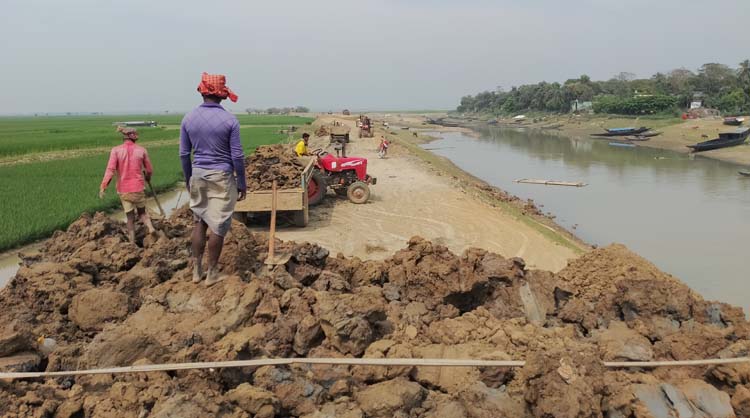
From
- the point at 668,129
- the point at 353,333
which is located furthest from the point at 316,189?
the point at 668,129

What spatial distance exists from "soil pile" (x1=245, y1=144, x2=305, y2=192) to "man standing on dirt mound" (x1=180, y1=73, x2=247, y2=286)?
4713 millimetres

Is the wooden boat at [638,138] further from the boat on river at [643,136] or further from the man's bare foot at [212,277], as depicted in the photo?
the man's bare foot at [212,277]

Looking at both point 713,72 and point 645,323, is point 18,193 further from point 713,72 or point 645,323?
point 713,72

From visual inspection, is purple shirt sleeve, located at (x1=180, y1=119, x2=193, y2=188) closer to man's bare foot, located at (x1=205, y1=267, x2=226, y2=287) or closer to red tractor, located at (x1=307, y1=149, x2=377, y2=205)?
man's bare foot, located at (x1=205, y1=267, x2=226, y2=287)

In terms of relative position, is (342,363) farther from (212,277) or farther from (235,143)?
(235,143)

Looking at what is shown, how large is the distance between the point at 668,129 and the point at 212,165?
5117 cm

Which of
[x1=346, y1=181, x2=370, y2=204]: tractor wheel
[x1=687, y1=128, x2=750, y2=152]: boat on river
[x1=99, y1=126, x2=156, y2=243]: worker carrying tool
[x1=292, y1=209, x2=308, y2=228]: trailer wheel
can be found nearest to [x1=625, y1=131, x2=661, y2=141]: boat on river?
[x1=687, y1=128, x2=750, y2=152]: boat on river

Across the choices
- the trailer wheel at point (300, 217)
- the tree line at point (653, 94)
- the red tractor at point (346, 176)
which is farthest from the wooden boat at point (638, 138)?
the trailer wheel at point (300, 217)

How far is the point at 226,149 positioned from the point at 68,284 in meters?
1.61

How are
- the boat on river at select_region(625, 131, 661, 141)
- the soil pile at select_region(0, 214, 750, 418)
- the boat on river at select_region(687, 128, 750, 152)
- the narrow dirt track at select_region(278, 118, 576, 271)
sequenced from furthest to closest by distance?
the boat on river at select_region(625, 131, 661, 141), the boat on river at select_region(687, 128, 750, 152), the narrow dirt track at select_region(278, 118, 576, 271), the soil pile at select_region(0, 214, 750, 418)

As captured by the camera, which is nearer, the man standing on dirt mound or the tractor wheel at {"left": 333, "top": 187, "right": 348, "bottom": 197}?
the man standing on dirt mound

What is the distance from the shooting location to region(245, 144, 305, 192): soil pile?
877 centimetres

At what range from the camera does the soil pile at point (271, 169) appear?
8.77 meters

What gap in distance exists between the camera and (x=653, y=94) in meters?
63.9
